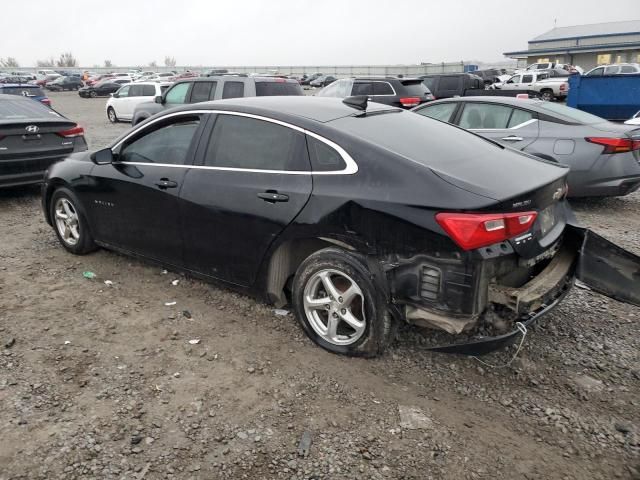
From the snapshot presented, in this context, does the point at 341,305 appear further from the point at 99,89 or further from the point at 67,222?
the point at 99,89

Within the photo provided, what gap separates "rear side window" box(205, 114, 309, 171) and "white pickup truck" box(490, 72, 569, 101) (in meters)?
26.0

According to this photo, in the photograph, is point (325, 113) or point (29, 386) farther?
point (325, 113)

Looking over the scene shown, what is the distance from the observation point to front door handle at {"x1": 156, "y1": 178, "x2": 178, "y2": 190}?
13.5ft

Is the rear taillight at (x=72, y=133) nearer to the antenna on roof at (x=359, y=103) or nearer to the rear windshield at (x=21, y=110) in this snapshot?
the rear windshield at (x=21, y=110)

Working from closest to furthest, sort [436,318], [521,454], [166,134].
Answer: [521,454] < [436,318] < [166,134]

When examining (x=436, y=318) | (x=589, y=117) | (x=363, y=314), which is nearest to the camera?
(x=436, y=318)

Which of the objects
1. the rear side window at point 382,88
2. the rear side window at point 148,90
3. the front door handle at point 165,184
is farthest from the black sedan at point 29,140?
the rear side window at point 148,90

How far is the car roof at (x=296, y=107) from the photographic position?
3.71m

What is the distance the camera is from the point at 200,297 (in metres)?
4.36

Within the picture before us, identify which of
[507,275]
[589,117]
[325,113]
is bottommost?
[507,275]

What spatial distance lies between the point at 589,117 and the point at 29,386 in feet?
23.0

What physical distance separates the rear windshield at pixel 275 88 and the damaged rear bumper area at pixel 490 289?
832 centimetres

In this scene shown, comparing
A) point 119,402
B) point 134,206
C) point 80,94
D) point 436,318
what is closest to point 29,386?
point 119,402

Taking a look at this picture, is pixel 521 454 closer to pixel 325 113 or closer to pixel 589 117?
pixel 325 113
